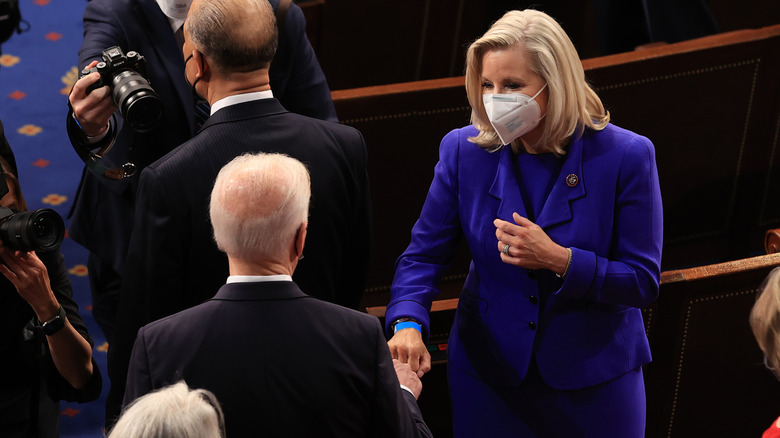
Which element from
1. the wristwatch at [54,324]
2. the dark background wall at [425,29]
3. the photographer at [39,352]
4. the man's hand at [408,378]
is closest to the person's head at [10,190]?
the photographer at [39,352]

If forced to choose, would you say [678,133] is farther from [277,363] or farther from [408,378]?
[277,363]

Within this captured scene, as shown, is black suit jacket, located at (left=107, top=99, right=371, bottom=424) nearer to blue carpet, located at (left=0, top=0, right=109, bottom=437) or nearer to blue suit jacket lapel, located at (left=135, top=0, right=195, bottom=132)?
blue suit jacket lapel, located at (left=135, top=0, right=195, bottom=132)

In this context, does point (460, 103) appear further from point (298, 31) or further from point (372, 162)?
point (298, 31)

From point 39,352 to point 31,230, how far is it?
43cm

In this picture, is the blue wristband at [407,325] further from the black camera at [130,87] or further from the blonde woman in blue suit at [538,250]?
the black camera at [130,87]

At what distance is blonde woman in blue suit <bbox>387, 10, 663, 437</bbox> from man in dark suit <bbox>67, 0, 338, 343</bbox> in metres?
0.63

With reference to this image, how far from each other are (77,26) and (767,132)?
3.90 metres

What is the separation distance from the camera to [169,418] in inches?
55.2

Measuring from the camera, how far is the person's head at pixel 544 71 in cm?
216

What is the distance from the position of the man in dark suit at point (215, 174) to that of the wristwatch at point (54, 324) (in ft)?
0.71

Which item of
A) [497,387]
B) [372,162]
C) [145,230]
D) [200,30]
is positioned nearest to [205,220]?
[145,230]

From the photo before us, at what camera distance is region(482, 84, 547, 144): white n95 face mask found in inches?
84.8

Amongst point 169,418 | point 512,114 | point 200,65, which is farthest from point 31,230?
point 512,114

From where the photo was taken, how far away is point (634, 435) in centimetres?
234
